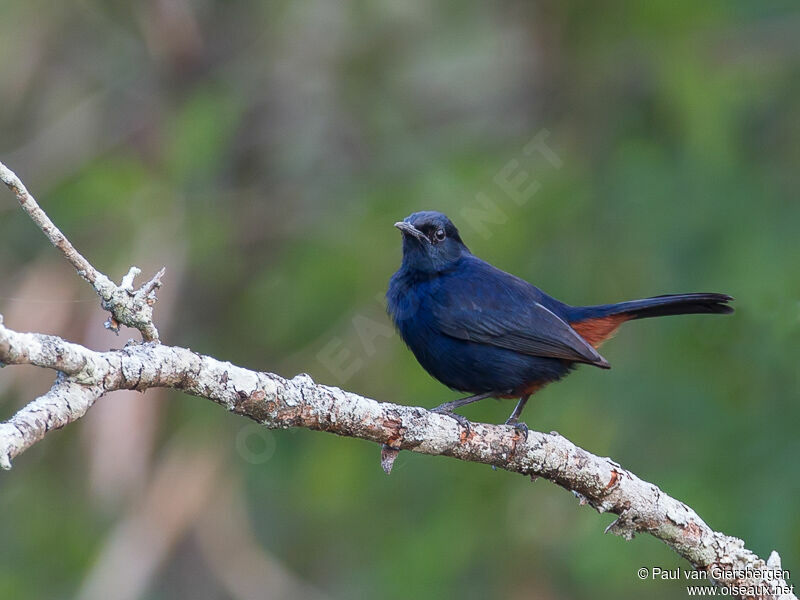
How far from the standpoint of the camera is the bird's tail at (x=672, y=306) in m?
4.72

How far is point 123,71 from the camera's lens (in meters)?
8.90

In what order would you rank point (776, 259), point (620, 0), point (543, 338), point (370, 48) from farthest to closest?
1. point (370, 48)
2. point (620, 0)
3. point (776, 259)
4. point (543, 338)

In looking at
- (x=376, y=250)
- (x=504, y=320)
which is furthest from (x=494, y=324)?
(x=376, y=250)

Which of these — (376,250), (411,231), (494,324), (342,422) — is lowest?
(342,422)

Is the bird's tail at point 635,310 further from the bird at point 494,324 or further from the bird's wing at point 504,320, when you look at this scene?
the bird's wing at point 504,320

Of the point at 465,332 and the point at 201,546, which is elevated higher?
the point at 465,332

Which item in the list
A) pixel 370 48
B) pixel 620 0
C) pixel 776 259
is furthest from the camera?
pixel 370 48

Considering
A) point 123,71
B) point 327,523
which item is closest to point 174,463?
point 327,523

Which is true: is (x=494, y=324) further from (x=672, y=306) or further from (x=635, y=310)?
(x=672, y=306)

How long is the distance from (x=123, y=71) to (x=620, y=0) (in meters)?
4.27

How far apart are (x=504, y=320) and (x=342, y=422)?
6.31 feet

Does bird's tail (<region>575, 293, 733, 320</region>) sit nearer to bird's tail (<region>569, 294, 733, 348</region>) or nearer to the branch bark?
bird's tail (<region>569, 294, 733, 348</region>)

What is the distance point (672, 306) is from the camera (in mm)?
4840

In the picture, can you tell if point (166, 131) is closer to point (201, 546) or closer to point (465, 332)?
point (201, 546)
